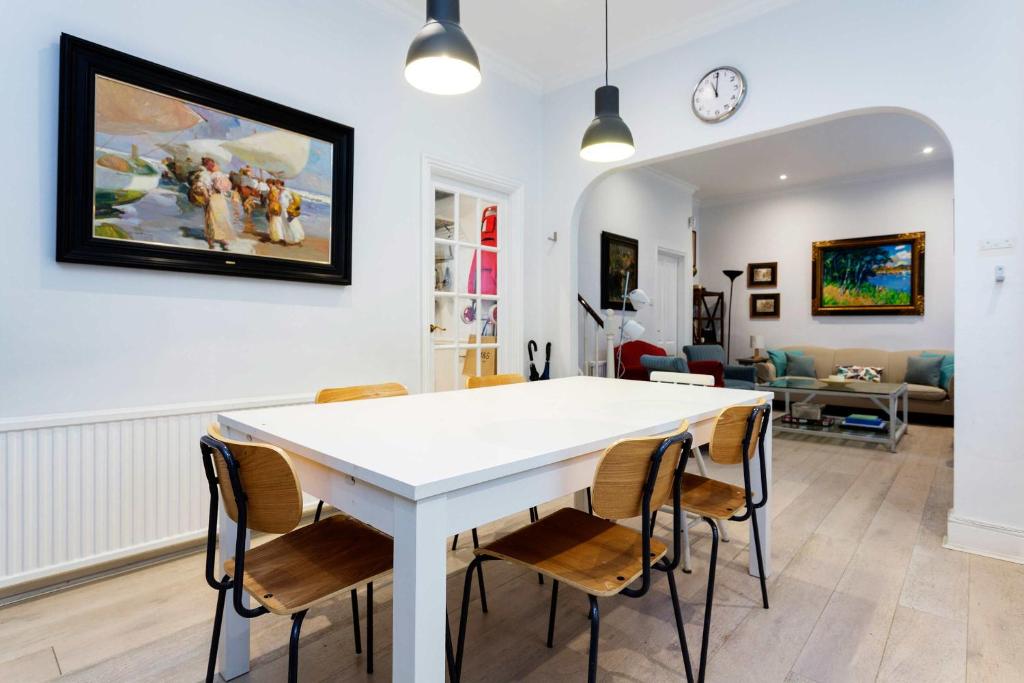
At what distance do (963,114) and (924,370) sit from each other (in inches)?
168

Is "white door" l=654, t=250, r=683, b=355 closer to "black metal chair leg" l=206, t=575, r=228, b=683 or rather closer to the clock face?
the clock face

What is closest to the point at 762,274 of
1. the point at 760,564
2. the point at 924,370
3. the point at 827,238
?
the point at 827,238

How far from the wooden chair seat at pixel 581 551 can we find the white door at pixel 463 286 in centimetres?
Answer: 205

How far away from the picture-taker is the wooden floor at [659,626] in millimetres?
1647

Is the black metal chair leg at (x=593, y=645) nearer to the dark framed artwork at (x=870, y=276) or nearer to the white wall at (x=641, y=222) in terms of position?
the white wall at (x=641, y=222)

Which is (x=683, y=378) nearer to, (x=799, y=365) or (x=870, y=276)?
(x=799, y=365)

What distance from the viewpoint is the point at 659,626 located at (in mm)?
1895

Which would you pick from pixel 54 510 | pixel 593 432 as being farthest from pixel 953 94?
pixel 54 510

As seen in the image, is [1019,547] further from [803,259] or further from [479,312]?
[803,259]

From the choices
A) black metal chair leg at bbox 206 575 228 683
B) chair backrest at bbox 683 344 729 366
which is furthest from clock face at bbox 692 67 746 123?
chair backrest at bbox 683 344 729 366

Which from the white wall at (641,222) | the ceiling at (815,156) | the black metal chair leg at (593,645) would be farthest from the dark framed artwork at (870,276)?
the black metal chair leg at (593,645)

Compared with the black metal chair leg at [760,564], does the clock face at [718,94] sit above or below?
above

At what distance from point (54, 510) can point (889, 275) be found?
807 centimetres

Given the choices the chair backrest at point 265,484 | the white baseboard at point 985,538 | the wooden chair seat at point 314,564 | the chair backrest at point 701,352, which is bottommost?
the white baseboard at point 985,538
